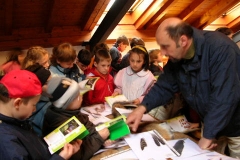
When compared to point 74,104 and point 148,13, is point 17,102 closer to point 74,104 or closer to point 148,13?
point 74,104

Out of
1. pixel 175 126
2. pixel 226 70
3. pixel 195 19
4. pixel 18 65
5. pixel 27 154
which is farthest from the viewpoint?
pixel 195 19

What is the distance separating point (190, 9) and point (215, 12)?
0.58 m

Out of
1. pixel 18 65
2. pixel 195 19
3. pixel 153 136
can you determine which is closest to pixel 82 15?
pixel 18 65

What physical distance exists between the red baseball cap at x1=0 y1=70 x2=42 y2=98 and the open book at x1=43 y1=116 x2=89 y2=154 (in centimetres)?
20

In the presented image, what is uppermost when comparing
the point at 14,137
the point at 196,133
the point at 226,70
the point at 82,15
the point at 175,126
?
the point at 82,15

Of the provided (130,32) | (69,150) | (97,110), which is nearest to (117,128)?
(69,150)

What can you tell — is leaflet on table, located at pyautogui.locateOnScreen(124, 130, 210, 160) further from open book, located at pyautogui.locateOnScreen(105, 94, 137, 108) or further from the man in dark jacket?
open book, located at pyautogui.locateOnScreen(105, 94, 137, 108)

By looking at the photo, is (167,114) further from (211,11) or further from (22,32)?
(211,11)

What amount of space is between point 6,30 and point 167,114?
3.02 m

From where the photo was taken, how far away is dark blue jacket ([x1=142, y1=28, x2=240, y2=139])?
3.38 feet

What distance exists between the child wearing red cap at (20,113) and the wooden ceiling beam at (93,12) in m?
2.58

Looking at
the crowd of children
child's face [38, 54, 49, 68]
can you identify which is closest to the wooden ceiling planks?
child's face [38, 54, 49, 68]

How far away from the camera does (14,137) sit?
0.85 meters

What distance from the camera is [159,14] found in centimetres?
430
